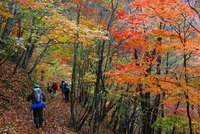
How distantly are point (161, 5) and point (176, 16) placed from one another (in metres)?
0.89

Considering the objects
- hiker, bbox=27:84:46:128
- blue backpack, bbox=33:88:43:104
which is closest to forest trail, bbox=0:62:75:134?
hiker, bbox=27:84:46:128

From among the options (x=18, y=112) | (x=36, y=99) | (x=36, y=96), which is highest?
(x=36, y=96)

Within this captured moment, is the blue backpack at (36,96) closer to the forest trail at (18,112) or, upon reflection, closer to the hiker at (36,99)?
the hiker at (36,99)

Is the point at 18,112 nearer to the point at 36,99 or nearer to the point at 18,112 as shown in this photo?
the point at 18,112

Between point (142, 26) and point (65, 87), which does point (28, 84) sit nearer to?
point (65, 87)

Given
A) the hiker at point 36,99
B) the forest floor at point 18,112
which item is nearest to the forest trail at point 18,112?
the forest floor at point 18,112

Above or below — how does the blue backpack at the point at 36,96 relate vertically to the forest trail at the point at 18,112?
above

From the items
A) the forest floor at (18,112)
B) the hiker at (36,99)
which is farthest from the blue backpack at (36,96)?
the forest floor at (18,112)

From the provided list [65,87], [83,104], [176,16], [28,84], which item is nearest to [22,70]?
[28,84]

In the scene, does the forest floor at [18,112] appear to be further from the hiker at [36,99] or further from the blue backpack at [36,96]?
the blue backpack at [36,96]

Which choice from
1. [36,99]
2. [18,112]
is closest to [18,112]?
[18,112]

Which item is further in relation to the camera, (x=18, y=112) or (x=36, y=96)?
(x=18, y=112)

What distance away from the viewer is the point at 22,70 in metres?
20.3

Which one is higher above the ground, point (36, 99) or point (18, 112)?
point (36, 99)
